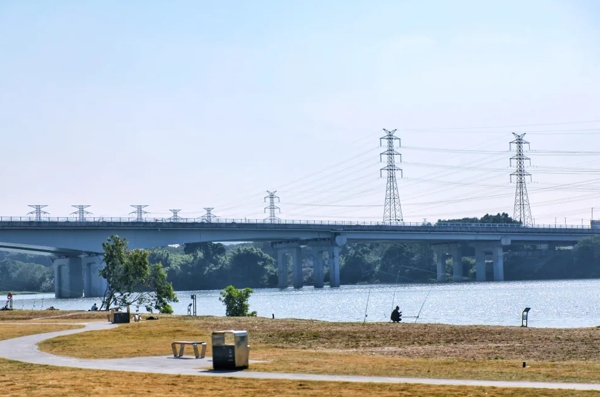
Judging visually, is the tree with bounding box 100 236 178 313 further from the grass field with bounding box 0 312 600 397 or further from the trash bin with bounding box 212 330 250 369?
the trash bin with bounding box 212 330 250 369

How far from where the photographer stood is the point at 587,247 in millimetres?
199875

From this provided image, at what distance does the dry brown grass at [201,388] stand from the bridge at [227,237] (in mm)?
106834

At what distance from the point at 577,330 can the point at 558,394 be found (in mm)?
25877

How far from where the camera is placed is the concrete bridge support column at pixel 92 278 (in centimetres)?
14488

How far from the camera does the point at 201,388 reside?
23719 millimetres

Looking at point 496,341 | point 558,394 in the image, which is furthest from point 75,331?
point 558,394

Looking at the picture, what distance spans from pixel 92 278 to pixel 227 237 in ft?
76.0

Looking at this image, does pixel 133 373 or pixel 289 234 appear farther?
pixel 289 234

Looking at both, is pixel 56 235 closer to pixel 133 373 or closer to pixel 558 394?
pixel 133 373

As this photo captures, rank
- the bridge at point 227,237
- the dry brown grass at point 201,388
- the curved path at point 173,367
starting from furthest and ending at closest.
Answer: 1. the bridge at point 227,237
2. the curved path at point 173,367
3. the dry brown grass at point 201,388

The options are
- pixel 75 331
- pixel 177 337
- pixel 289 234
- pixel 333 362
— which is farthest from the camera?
pixel 289 234

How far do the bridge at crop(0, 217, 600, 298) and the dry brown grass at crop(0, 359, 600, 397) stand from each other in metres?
107

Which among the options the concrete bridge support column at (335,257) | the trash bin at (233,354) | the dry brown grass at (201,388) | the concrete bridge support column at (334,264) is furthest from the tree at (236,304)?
the concrete bridge support column at (334,264)

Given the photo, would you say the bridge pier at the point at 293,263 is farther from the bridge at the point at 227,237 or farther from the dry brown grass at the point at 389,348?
the dry brown grass at the point at 389,348
